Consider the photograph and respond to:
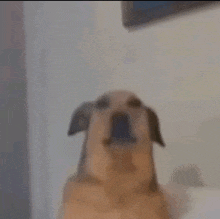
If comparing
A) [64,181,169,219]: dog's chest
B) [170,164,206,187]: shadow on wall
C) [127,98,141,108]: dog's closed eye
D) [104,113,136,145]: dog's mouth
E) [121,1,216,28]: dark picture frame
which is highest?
[121,1,216,28]: dark picture frame

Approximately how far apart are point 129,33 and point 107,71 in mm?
Answer: 67

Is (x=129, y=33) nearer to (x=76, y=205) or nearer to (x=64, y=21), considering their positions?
(x=64, y=21)

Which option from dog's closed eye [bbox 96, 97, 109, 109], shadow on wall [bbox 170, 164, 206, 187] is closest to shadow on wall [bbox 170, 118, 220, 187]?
shadow on wall [bbox 170, 164, 206, 187]

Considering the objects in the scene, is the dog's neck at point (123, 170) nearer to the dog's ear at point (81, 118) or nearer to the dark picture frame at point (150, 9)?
the dog's ear at point (81, 118)

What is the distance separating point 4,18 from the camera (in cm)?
33

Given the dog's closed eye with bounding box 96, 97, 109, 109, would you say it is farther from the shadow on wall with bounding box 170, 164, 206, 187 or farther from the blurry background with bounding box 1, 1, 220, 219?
the shadow on wall with bounding box 170, 164, 206, 187

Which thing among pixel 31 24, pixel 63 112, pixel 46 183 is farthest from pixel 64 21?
pixel 46 183

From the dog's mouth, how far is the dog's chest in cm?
6

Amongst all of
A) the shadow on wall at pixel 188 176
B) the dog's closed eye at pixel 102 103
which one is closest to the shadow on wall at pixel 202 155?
the shadow on wall at pixel 188 176

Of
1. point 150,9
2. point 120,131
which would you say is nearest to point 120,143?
point 120,131

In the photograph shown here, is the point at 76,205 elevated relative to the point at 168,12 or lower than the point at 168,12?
lower

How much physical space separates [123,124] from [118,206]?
100 millimetres

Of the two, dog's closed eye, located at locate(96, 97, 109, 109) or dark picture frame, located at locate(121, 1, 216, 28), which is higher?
dark picture frame, located at locate(121, 1, 216, 28)

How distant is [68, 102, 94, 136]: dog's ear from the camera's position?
0.26 meters
